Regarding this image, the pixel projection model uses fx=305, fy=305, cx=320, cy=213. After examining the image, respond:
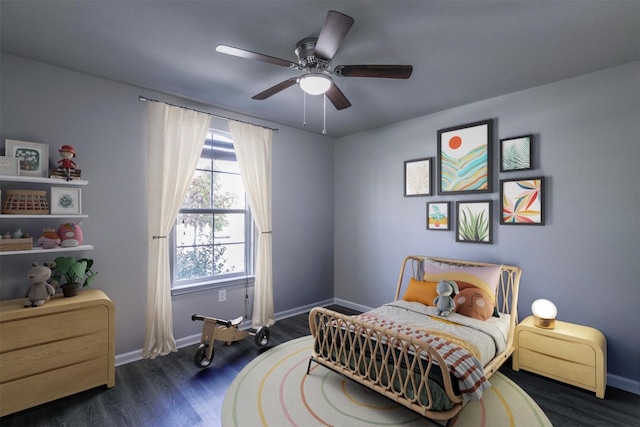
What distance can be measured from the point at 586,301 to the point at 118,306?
4.18m

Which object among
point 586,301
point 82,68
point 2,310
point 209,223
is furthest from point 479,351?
point 82,68

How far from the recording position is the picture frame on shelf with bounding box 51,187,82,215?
2.43 metres

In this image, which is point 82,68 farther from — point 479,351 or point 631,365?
point 631,365

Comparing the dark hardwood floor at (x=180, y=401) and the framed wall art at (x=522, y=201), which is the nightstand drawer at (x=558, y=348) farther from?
the framed wall art at (x=522, y=201)

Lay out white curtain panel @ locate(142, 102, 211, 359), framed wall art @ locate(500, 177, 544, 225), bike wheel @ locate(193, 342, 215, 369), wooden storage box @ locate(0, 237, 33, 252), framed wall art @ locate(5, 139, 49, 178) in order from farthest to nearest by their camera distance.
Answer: white curtain panel @ locate(142, 102, 211, 359)
framed wall art @ locate(500, 177, 544, 225)
bike wheel @ locate(193, 342, 215, 369)
framed wall art @ locate(5, 139, 49, 178)
wooden storage box @ locate(0, 237, 33, 252)

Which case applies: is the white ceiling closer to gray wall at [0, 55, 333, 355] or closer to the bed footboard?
gray wall at [0, 55, 333, 355]

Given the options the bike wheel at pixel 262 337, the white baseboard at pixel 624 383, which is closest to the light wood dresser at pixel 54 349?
the bike wheel at pixel 262 337

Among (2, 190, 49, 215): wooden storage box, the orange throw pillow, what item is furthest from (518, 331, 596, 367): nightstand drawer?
(2, 190, 49, 215): wooden storage box

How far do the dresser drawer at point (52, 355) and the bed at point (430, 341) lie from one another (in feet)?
5.46

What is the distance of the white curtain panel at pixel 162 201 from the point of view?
2949 millimetres

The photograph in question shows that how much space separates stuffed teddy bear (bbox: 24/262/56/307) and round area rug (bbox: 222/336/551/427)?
1.53 metres

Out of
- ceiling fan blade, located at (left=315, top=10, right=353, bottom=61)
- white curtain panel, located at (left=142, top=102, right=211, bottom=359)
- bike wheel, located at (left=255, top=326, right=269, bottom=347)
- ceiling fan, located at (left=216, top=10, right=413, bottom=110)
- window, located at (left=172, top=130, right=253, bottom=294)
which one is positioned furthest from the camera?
window, located at (left=172, top=130, right=253, bottom=294)

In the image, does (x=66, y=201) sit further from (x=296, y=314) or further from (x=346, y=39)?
(x=296, y=314)

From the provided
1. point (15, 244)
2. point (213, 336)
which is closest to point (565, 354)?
point (213, 336)
